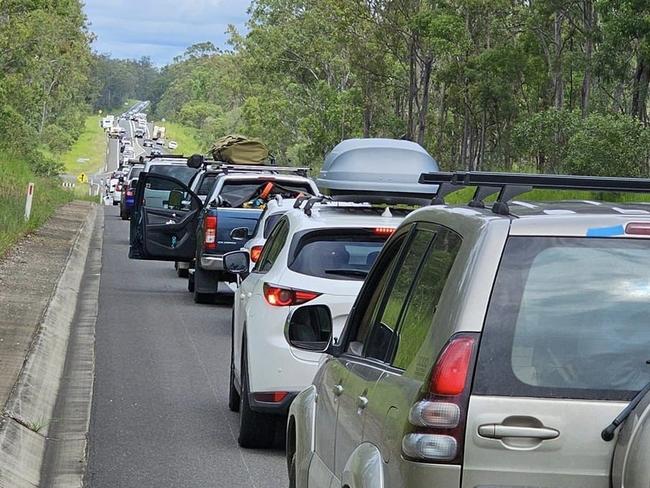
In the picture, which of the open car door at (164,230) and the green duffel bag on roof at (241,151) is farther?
the green duffel bag on roof at (241,151)

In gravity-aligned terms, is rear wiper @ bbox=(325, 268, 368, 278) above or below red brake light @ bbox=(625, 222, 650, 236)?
below

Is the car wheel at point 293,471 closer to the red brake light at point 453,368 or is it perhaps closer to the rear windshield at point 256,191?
the red brake light at point 453,368

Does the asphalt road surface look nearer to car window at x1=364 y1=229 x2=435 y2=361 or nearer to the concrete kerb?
the concrete kerb

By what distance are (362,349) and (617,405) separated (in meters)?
1.64

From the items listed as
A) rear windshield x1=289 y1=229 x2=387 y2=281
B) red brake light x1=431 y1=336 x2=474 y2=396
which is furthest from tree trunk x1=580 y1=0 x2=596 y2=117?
red brake light x1=431 y1=336 x2=474 y2=396

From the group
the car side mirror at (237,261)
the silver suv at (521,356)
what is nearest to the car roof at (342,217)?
the car side mirror at (237,261)

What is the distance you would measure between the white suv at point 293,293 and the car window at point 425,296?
4040 millimetres

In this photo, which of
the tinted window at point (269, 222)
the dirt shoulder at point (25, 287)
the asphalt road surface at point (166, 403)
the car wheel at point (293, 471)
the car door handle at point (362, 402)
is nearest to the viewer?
the car door handle at point (362, 402)

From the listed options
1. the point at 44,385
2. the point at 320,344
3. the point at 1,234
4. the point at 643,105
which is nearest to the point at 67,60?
the point at 643,105

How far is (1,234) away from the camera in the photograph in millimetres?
26844

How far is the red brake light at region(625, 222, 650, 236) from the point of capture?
13.4 feet

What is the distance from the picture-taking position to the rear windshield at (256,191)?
19359 millimetres

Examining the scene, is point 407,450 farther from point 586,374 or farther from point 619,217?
point 619,217

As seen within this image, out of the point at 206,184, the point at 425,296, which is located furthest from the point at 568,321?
the point at 206,184
